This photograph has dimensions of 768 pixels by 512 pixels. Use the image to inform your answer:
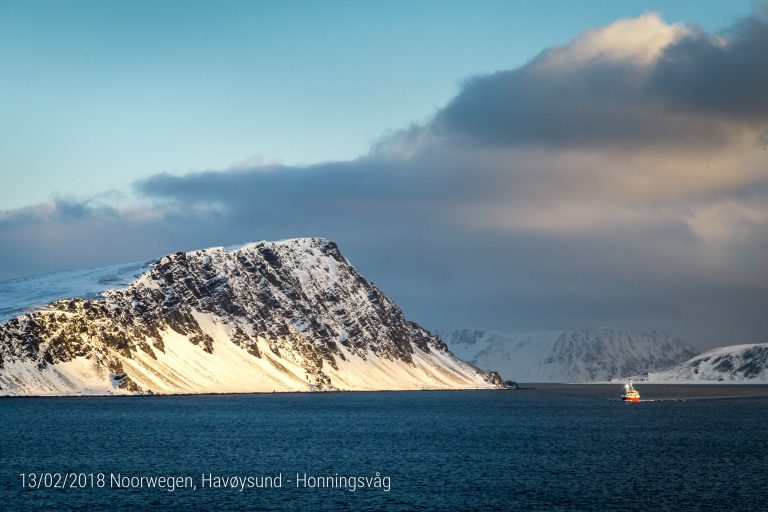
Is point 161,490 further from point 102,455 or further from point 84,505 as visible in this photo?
point 102,455

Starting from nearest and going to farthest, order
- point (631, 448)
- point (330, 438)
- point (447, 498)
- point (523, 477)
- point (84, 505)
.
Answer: point (84, 505), point (447, 498), point (523, 477), point (631, 448), point (330, 438)

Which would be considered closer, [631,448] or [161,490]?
[161,490]

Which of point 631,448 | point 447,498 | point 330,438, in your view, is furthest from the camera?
point 330,438

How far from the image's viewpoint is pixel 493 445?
165 m

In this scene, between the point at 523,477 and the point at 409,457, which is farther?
the point at 409,457

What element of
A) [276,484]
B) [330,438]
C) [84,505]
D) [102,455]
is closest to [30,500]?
[84,505]

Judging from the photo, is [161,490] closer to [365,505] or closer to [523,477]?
[365,505]

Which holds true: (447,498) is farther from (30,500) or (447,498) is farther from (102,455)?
(102,455)

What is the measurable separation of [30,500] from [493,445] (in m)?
87.9

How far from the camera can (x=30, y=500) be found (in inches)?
3826

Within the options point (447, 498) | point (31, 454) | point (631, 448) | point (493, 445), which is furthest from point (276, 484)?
point (631, 448)

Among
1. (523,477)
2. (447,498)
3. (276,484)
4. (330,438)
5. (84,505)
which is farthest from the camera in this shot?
(330,438)

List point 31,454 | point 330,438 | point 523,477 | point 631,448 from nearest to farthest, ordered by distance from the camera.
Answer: point 523,477 → point 31,454 → point 631,448 → point 330,438

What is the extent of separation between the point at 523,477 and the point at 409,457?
25.0 metres
